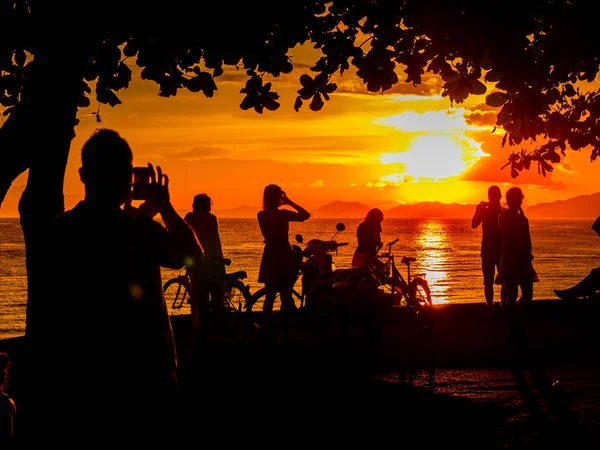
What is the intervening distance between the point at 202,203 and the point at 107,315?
8559 mm

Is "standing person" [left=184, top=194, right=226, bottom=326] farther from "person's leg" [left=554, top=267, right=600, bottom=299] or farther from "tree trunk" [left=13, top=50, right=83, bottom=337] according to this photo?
"person's leg" [left=554, top=267, right=600, bottom=299]

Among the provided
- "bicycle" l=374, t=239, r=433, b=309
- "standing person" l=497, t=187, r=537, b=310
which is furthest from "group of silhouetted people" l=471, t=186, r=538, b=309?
"bicycle" l=374, t=239, r=433, b=309

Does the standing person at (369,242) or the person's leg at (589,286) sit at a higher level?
the standing person at (369,242)

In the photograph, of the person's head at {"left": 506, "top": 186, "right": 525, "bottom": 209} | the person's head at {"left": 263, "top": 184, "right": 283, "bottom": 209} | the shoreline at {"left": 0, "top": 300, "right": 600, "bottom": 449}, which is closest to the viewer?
the shoreline at {"left": 0, "top": 300, "right": 600, "bottom": 449}

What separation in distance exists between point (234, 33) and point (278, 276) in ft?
13.6

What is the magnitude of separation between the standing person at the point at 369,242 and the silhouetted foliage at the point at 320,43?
404 centimetres

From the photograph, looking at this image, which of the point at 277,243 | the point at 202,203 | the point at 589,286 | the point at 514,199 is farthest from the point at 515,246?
the point at 202,203

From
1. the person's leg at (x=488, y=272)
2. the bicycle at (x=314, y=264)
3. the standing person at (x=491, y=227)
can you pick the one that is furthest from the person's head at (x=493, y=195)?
the bicycle at (x=314, y=264)

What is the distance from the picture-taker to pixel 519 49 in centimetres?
793

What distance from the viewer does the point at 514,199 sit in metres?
12.8

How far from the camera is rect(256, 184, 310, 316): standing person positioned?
11.7 m

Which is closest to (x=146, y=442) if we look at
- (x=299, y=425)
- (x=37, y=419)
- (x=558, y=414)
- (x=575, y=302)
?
(x=37, y=419)

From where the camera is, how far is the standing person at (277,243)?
11.7 metres

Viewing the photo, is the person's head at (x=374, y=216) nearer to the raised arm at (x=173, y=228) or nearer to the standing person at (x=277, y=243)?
the standing person at (x=277, y=243)
